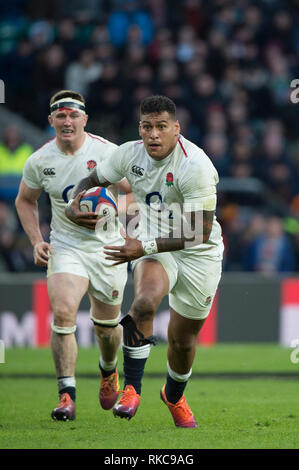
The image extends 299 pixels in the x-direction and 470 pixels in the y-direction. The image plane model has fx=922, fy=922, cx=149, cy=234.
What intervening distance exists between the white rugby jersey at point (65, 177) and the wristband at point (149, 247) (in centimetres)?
163

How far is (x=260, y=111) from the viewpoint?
16453mm

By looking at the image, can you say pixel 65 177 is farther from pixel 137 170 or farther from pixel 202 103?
pixel 202 103

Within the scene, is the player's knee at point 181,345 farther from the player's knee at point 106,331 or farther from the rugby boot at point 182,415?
the player's knee at point 106,331

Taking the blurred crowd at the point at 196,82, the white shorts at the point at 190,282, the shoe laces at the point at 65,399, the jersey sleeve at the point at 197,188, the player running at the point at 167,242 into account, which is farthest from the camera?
the blurred crowd at the point at 196,82

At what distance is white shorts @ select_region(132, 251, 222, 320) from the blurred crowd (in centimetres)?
710

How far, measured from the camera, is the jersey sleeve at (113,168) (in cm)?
693

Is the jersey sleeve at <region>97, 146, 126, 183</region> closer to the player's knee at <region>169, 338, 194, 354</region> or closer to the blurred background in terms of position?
the player's knee at <region>169, 338, 194, 354</region>

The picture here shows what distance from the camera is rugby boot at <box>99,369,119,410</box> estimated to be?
310 inches

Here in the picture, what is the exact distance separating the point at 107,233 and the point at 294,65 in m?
9.81

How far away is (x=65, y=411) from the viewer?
23.1 feet

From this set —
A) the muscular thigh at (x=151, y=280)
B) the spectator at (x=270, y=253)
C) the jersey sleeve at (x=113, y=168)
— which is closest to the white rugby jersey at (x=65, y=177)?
the jersey sleeve at (x=113, y=168)

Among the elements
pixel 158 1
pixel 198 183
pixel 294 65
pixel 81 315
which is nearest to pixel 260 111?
pixel 294 65

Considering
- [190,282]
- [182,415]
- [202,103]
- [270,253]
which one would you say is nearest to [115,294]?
[190,282]
